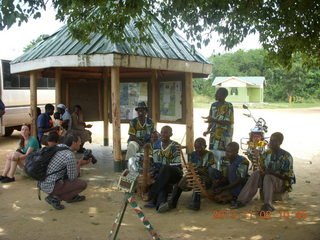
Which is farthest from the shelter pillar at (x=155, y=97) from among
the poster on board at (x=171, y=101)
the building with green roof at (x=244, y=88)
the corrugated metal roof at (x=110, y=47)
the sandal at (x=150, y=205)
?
the building with green roof at (x=244, y=88)

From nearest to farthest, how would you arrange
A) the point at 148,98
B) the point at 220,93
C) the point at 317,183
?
the point at 220,93, the point at 317,183, the point at 148,98

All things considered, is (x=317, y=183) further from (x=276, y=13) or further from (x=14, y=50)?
(x=14, y=50)

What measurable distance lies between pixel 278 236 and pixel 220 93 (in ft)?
8.76

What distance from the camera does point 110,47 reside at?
6480 mm

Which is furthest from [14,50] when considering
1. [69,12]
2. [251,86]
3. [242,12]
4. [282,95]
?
[282,95]

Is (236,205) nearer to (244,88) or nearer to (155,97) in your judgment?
(155,97)

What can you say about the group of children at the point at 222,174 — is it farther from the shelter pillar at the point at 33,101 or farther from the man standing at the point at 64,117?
the shelter pillar at the point at 33,101

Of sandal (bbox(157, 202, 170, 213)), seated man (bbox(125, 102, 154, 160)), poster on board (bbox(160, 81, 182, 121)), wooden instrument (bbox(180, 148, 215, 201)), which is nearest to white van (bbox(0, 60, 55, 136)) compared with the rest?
poster on board (bbox(160, 81, 182, 121))

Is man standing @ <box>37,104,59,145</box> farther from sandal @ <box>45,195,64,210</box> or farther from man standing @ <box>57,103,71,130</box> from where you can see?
sandal @ <box>45,195,64,210</box>

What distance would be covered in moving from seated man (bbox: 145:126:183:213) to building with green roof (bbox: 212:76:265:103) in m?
38.9

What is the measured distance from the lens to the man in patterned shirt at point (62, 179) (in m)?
5.00

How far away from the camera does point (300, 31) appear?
558cm

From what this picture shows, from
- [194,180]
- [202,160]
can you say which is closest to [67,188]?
[194,180]

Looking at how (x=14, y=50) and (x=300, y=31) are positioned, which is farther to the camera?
(x=14, y=50)
